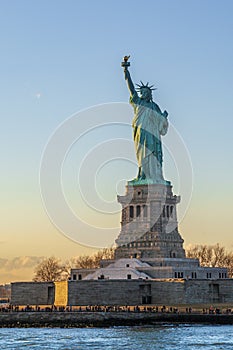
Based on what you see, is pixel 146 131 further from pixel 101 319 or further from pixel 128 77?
pixel 101 319

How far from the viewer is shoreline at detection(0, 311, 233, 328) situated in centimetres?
8525

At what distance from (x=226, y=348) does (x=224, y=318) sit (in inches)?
754

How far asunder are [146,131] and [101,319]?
37542 millimetres

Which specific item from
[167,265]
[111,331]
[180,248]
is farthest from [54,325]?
[180,248]

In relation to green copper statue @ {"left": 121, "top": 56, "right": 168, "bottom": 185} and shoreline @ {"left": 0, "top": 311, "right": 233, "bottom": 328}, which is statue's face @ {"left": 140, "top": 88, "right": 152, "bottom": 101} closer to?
green copper statue @ {"left": 121, "top": 56, "right": 168, "bottom": 185}

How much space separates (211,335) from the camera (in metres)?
75.1

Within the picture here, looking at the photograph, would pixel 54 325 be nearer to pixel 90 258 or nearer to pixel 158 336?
pixel 158 336

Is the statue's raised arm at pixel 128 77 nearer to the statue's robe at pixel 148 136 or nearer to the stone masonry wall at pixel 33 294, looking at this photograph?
the statue's robe at pixel 148 136

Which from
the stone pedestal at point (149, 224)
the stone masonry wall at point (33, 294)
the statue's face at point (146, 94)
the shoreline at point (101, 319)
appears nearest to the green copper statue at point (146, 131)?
the statue's face at point (146, 94)

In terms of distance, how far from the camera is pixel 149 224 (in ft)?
367

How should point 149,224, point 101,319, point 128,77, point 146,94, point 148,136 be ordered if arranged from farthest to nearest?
A: 1. point 128,77
2. point 146,94
3. point 148,136
4. point 149,224
5. point 101,319

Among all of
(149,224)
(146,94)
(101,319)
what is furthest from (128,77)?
(101,319)

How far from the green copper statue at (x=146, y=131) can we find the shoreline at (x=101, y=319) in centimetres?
3218

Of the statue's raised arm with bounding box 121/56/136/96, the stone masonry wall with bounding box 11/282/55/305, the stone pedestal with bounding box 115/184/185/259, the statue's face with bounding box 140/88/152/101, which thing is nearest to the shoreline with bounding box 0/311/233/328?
the stone masonry wall with bounding box 11/282/55/305
